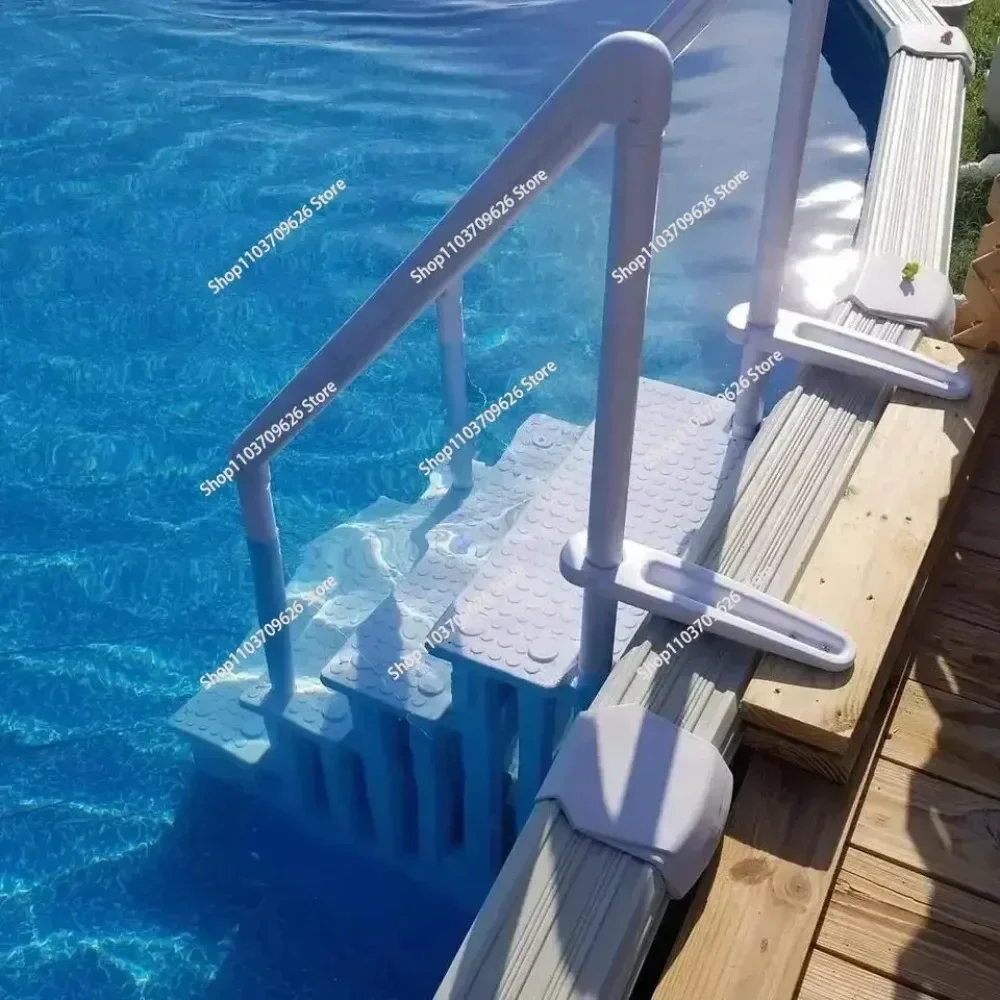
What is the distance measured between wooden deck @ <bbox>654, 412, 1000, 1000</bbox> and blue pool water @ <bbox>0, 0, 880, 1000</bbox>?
1.54 m

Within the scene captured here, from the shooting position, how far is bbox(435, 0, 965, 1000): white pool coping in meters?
1.67

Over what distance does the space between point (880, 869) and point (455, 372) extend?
2.17 m

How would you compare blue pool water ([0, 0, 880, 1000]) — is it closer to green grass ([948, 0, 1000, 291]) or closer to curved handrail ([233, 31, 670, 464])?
green grass ([948, 0, 1000, 291])

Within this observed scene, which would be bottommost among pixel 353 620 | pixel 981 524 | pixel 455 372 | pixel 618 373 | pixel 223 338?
pixel 223 338

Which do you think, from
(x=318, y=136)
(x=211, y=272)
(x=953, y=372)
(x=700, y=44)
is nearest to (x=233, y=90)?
(x=318, y=136)

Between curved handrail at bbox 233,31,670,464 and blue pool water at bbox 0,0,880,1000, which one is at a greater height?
curved handrail at bbox 233,31,670,464

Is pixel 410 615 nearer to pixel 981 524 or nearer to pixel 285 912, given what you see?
pixel 285 912

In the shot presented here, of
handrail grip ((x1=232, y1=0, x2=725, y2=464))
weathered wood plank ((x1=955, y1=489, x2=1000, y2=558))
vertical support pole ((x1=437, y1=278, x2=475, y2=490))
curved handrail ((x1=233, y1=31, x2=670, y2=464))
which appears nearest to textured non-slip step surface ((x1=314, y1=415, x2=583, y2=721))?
vertical support pole ((x1=437, y1=278, x2=475, y2=490))

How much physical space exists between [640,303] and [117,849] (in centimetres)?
260

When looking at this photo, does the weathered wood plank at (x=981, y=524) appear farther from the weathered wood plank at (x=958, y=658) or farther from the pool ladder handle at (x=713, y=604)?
the pool ladder handle at (x=713, y=604)

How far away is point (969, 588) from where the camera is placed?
2426mm

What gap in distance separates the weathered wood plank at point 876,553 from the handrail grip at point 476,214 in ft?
3.02

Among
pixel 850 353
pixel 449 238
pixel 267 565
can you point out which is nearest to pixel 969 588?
pixel 850 353

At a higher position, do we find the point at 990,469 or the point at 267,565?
the point at 990,469
